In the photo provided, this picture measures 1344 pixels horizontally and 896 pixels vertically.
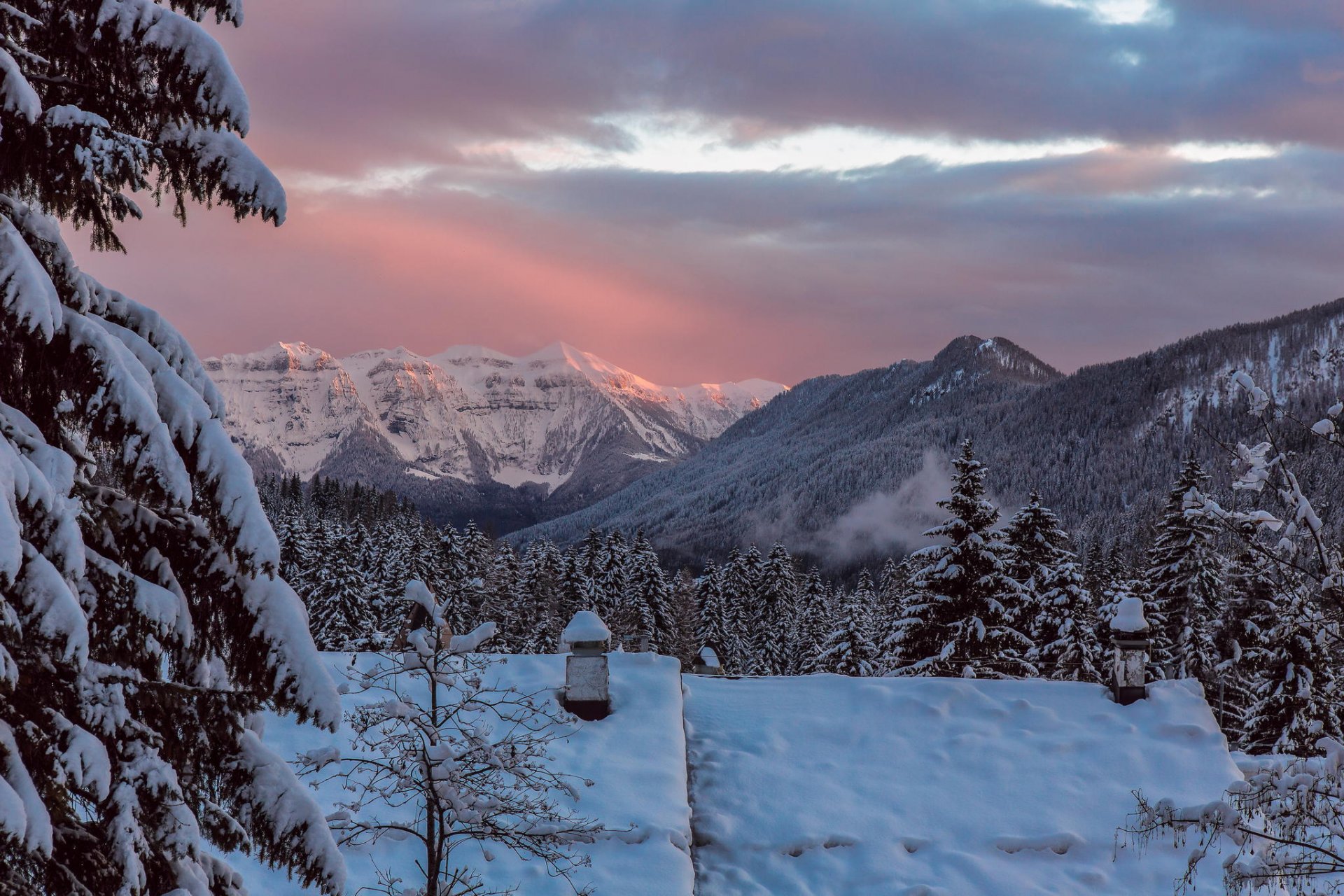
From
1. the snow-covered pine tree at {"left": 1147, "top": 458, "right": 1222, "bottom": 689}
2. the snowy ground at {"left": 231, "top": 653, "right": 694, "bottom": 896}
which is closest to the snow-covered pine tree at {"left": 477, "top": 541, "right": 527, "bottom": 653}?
the snow-covered pine tree at {"left": 1147, "top": 458, "right": 1222, "bottom": 689}

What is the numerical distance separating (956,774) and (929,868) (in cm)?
191

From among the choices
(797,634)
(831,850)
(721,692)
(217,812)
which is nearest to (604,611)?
(797,634)

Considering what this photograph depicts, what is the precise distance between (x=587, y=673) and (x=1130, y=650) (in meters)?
7.31

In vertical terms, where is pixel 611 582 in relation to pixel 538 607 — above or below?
above

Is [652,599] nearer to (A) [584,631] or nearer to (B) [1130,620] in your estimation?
(B) [1130,620]

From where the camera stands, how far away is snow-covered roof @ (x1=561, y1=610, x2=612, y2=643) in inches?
450

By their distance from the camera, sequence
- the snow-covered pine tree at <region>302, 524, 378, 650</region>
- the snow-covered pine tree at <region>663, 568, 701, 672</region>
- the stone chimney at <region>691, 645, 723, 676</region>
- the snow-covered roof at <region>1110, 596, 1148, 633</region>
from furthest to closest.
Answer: the snow-covered pine tree at <region>663, 568, 701, 672</region>
the snow-covered pine tree at <region>302, 524, 378, 650</region>
the stone chimney at <region>691, 645, 723, 676</region>
the snow-covered roof at <region>1110, 596, 1148, 633</region>

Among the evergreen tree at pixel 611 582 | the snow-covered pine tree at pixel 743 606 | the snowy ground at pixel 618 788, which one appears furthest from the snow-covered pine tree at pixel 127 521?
the snow-covered pine tree at pixel 743 606

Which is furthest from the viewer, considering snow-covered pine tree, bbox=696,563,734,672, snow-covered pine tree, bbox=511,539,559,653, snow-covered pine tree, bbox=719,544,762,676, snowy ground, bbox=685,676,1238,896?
snow-covered pine tree, bbox=719,544,762,676

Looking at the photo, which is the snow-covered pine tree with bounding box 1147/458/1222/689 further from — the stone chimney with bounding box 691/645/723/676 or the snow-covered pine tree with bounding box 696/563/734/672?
the snow-covered pine tree with bounding box 696/563/734/672

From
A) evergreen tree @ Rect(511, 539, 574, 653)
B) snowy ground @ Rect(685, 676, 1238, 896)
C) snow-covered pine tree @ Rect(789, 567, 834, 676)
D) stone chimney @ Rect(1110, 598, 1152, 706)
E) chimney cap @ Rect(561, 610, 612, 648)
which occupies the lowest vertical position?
snow-covered pine tree @ Rect(789, 567, 834, 676)

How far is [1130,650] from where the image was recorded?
42.7ft

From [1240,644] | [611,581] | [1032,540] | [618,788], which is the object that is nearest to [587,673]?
[618,788]

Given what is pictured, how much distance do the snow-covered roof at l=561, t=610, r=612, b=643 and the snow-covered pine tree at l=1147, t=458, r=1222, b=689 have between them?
25.2 m
